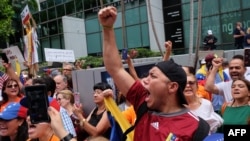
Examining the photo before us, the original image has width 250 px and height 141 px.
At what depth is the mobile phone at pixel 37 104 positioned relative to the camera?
2143mm

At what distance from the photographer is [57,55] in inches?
349

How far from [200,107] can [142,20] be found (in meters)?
17.5

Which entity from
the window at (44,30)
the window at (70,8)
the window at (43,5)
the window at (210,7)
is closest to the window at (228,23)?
the window at (210,7)

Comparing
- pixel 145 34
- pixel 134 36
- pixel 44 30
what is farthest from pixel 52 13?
pixel 145 34

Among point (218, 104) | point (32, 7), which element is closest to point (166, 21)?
point (32, 7)

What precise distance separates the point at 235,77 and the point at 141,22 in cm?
1648

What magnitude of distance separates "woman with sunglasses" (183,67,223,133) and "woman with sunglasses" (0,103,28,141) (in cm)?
153

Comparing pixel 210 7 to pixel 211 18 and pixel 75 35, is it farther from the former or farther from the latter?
pixel 75 35

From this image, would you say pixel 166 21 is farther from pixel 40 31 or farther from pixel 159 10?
pixel 40 31

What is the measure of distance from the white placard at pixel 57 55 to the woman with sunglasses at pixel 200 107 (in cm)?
517

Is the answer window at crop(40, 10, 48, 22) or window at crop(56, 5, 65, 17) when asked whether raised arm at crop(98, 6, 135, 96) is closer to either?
window at crop(56, 5, 65, 17)

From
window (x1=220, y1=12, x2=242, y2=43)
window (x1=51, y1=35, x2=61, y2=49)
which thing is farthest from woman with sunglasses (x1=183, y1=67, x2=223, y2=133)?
window (x1=51, y1=35, x2=61, y2=49)

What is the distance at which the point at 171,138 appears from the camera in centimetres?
231

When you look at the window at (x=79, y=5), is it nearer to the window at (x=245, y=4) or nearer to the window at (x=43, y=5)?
the window at (x=43, y=5)
